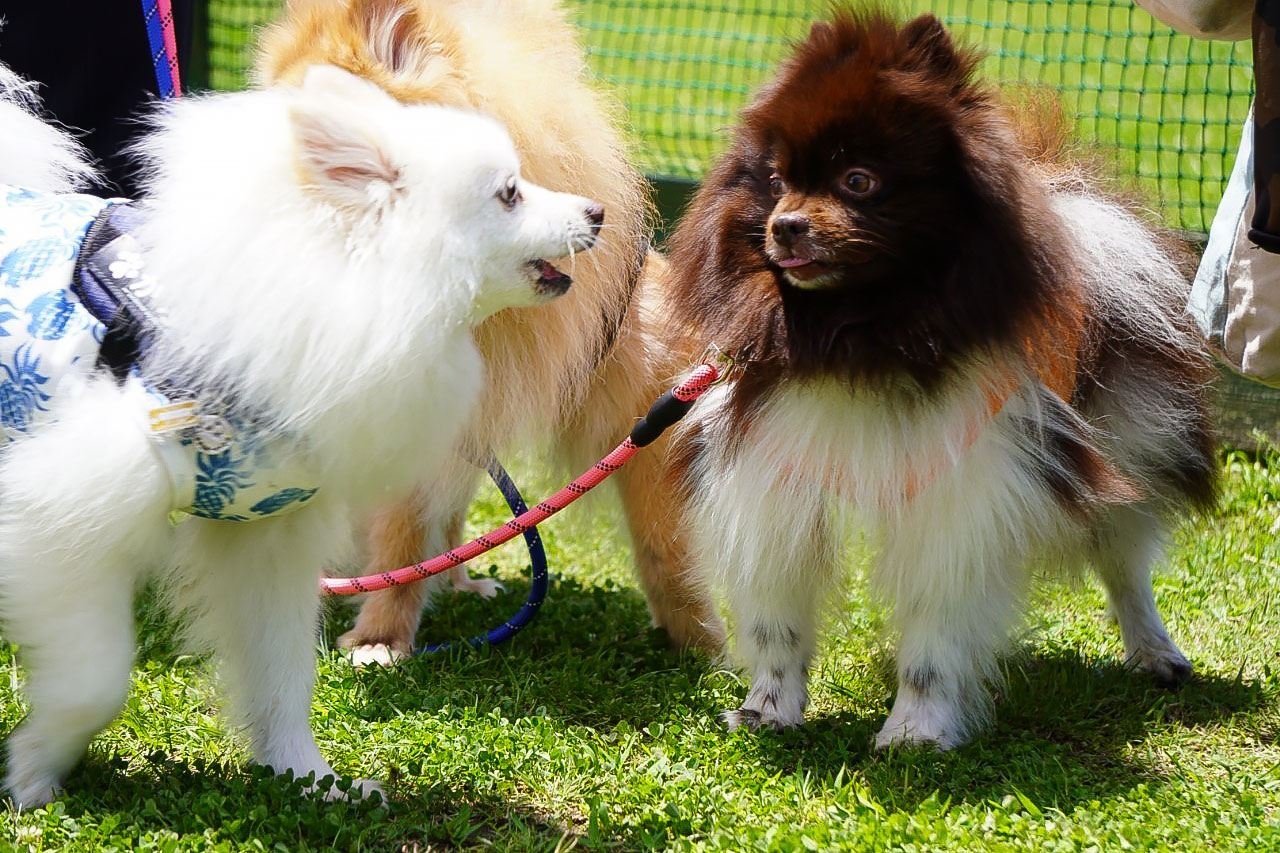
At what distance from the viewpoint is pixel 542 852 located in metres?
2.67

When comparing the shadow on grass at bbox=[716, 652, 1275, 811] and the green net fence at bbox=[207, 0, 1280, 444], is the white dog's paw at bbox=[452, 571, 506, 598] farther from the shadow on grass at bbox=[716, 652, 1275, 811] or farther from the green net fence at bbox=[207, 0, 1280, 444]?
the green net fence at bbox=[207, 0, 1280, 444]

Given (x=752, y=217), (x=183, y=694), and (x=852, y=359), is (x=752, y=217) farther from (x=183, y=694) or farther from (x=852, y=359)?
(x=183, y=694)

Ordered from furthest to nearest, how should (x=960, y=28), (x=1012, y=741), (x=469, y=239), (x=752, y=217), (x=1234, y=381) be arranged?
(x=960, y=28) → (x=1234, y=381) → (x=1012, y=741) → (x=752, y=217) → (x=469, y=239)

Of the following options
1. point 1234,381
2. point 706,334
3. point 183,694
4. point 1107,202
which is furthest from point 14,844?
point 1234,381

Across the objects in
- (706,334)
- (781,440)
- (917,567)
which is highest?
(706,334)

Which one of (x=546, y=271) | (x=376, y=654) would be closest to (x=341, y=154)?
(x=546, y=271)

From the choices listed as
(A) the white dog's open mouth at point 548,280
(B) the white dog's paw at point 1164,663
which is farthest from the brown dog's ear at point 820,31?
(B) the white dog's paw at point 1164,663

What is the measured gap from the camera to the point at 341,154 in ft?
7.16

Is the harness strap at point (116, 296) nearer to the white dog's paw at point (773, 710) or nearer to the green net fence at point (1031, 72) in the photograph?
the white dog's paw at point (773, 710)

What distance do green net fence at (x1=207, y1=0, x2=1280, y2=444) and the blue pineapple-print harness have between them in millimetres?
1806

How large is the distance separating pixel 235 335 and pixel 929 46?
5.20 feet

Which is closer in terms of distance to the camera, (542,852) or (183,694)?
(542,852)

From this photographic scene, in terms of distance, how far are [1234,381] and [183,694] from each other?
164 inches

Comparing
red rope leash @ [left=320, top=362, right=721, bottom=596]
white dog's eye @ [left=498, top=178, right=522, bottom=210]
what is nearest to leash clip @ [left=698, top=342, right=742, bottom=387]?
red rope leash @ [left=320, top=362, right=721, bottom=596]
